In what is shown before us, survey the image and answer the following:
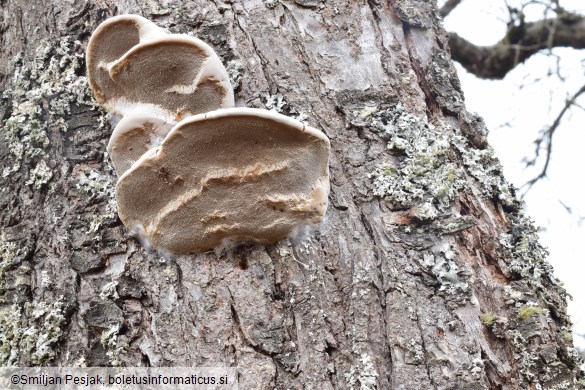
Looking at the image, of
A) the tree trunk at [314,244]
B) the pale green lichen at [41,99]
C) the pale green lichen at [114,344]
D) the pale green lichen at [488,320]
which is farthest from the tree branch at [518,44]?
the pale green lichen at [114,344]

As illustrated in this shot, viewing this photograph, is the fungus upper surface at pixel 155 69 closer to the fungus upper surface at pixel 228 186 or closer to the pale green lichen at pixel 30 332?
the fungus upper surface at pixel 228 186

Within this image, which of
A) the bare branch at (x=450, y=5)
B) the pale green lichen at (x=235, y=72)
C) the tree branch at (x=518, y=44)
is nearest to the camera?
the pale green lichen at (x=235, y=72)

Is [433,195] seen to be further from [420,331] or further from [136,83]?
[136,83]

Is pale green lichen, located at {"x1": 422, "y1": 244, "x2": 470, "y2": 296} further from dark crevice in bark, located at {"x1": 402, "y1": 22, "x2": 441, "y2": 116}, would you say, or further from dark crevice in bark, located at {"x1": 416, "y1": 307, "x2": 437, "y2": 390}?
dark crevice in bark, located at {"x1": 402, "y1": 22, "x2": 441, "y2": 116}

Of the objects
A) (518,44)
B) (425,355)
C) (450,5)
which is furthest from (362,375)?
(450,5)

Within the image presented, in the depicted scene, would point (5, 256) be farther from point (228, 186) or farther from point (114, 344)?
point (228, 186)

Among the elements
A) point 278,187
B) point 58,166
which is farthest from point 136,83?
point 278,187

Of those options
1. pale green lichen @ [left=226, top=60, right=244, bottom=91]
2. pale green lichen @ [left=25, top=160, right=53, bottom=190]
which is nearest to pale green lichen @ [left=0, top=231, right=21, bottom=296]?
pale green lichen @ [left=25, top=160, right=53, bottom=190]

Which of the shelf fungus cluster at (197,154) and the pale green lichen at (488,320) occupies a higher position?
the shelf fungus cluster at (197,154)
